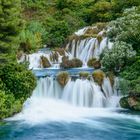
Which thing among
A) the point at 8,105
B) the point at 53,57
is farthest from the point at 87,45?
the point at 8,105

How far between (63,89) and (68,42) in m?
9.51

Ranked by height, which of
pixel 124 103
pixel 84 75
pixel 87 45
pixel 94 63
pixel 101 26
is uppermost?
pixel 101 26

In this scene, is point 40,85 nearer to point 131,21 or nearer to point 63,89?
point 63,89

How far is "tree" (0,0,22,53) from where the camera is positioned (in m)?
27.0

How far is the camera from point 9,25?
27.1 meters

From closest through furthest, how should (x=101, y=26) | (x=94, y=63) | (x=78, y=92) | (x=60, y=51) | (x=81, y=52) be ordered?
(x=78, y=92)
(x=94, y=63)
(x=81, y=52)
(x=60, y=51)
(x=101, y=26)

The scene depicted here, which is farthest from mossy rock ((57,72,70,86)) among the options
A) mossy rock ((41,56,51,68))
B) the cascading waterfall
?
mossy rock ((41,56,51,68))

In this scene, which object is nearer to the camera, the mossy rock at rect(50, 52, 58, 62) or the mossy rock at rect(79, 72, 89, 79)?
the mossy rock at rect(79, 72, 89, 79)

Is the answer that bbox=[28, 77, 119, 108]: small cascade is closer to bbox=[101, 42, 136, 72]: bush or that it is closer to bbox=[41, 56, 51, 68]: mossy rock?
bbox=[101, 42, 136, 72]: bush

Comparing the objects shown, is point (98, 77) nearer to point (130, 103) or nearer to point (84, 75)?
point (84, 75)

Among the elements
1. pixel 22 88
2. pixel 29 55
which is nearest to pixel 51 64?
pixel 29 55

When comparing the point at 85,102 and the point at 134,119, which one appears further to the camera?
the point at 85,102

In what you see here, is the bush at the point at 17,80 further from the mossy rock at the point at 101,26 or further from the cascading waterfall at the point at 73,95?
the mossy rock at the point at 101,26

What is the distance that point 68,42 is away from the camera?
128 feet
